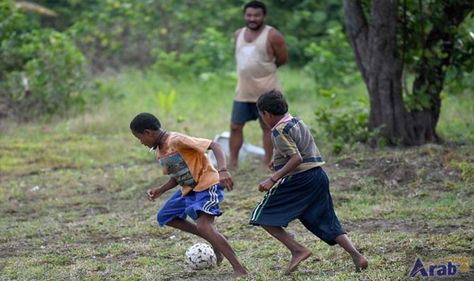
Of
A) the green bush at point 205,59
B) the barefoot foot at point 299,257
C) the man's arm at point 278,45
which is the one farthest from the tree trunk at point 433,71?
the green bush at point 205,59

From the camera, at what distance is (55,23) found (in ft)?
62.4

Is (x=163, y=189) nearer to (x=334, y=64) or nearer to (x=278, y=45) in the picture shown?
(x=278, y=45)

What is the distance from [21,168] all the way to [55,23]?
882 centimetres

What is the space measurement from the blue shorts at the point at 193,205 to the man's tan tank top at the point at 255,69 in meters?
3.58

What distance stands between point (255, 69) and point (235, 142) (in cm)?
84

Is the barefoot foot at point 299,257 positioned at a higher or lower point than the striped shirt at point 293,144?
lower

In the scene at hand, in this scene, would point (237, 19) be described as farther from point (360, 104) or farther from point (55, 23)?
point (360, 104)

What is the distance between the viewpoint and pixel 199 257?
6.12 metres

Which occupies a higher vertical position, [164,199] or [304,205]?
[304,205]

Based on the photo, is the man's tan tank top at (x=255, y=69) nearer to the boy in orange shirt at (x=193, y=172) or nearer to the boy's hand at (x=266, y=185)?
the boy in orange shirt at (x=193, y=172)

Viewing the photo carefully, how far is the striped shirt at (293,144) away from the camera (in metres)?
5.61

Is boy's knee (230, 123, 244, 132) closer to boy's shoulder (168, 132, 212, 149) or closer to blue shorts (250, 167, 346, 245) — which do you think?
boy's shoulder (168, 132, 212, 149)

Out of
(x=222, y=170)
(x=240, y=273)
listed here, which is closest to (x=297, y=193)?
(x=222, y=170)

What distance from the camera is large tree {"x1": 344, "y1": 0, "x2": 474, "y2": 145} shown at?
32.1 ft
